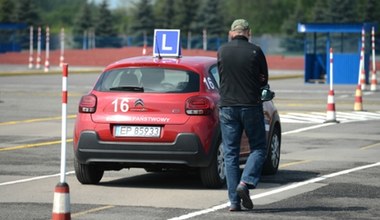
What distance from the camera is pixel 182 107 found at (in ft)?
45.3

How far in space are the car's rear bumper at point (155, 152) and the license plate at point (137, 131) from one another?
10cm

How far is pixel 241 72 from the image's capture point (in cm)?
1215

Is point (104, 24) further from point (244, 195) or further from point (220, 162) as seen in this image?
point (244, 195)

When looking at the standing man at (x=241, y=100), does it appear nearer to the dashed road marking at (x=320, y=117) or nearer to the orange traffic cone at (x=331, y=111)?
the orange traffic cone at (x=331, y=111)

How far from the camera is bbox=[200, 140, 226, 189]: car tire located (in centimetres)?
1379

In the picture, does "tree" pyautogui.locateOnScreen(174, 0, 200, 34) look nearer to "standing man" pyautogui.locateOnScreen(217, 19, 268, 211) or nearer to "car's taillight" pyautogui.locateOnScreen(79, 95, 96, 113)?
"car's taillight" pyautogui.locateOnScreen(79, 95, 96, 113)

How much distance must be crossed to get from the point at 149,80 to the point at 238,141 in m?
2.25

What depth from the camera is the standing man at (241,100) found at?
12141 millimetres

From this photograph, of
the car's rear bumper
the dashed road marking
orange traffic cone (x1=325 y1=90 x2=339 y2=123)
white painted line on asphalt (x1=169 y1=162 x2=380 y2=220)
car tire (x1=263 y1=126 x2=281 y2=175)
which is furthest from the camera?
the dashed road marking

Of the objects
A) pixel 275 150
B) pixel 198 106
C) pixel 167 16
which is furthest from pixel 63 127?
pixel 167 16

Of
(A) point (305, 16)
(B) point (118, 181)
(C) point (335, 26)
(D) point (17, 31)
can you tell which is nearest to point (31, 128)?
(B) point (118, 181)

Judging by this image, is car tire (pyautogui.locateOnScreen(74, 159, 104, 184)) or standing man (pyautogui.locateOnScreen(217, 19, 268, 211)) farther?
car tire (pyautogui.locateOnScreen(74, 159, 104, 184))

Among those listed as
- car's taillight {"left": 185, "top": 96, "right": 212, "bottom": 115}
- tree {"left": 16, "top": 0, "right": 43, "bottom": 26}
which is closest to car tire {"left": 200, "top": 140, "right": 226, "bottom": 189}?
car's taillight {"left": 185, "top": 96, "right": 212, "bottom": 115}

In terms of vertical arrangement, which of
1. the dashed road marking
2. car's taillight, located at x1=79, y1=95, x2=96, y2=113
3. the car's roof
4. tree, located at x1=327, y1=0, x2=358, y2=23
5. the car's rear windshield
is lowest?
the dashed road marking
